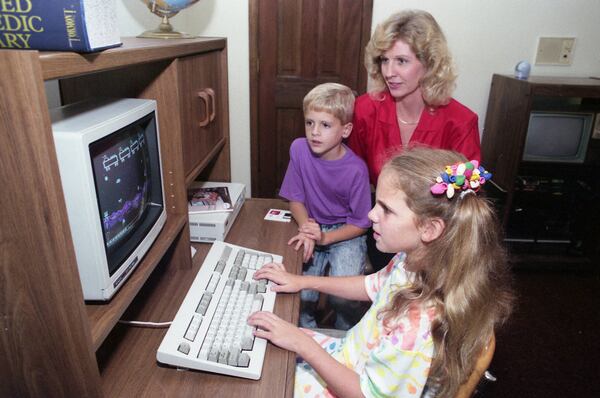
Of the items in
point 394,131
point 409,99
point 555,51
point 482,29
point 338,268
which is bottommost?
point 338,268

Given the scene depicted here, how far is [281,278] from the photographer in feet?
3.77

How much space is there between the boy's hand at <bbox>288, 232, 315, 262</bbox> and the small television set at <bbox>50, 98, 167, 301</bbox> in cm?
49

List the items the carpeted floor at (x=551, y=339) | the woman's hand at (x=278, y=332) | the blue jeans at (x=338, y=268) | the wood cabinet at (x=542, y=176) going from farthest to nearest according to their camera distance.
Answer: the wood cabinet at (x=542, y=176)
the carpeted floor at (x=551, y=339)
the blue jeans at (x=338, y=268)
the woman's hand at (x=278, y=332)

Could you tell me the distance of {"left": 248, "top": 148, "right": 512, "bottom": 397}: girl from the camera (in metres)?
0.85

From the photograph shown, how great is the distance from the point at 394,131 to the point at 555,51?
1.60 metres

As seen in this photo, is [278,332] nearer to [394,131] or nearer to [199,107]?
[199,107]

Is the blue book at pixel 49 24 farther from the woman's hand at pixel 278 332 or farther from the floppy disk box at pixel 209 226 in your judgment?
the floppy disk box at pixel 209 226

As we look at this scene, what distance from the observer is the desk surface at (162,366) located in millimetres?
837

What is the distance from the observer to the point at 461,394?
2.74 feet

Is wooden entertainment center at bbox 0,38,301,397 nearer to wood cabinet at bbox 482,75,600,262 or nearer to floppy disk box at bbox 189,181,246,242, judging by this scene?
floppy disk box at bbox 189,181,246,242

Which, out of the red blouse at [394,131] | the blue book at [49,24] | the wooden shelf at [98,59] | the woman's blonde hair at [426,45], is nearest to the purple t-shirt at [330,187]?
the red blouse at [394,131]

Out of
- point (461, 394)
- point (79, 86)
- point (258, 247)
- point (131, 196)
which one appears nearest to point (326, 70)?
point (258, 247)

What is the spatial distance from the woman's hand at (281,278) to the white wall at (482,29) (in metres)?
1.70

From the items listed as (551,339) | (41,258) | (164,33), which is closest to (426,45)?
(164,33)
